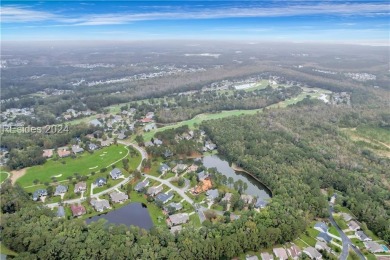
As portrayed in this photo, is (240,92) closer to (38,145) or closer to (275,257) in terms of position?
(38,145)

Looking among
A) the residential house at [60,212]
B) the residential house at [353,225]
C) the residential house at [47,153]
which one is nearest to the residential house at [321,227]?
the residential house at [353,225]

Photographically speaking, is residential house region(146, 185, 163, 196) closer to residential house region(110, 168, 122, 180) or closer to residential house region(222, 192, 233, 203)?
residential house region(110, 168, 122, 180)

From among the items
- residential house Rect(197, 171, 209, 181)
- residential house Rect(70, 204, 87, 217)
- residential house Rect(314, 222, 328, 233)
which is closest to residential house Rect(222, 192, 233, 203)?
residential house Rect(197, 171, 209, 181)

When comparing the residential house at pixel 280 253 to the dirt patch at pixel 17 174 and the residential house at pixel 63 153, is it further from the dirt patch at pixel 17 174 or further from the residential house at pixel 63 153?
the residential house at pixel 63 153

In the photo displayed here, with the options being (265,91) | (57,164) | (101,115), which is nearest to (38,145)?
(57,164)

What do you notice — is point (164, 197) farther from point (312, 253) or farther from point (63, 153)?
point (63, 153)

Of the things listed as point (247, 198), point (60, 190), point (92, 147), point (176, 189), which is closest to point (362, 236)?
point (247, 198)
